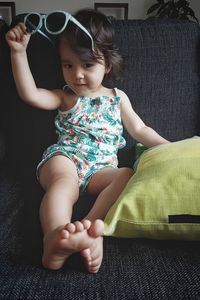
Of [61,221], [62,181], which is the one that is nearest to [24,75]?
[62,181]

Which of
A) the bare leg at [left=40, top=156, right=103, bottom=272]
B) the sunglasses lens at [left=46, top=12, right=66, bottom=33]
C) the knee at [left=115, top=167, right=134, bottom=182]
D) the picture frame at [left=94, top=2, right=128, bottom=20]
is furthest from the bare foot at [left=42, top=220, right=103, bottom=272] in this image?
the picture frame at [left=94, top=2, right=128, bottom=20]

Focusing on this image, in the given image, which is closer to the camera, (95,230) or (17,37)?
(95,230)

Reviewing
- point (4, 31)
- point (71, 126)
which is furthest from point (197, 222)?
point (4, 31)

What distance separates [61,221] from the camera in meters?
0.74

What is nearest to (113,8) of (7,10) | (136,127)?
(7,10)

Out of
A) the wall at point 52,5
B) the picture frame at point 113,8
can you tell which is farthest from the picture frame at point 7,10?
the picture frame at point 113,8


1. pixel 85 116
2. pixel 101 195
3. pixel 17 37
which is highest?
pixel 17 37

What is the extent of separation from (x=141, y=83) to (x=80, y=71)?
0.25 meters

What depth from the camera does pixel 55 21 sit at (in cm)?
97

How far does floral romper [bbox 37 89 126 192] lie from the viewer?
1036 mm

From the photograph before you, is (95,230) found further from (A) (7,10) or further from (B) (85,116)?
(A) (7,10)

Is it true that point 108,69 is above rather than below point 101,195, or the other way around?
above

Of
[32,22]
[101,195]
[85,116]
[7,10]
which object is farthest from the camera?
[7,10]

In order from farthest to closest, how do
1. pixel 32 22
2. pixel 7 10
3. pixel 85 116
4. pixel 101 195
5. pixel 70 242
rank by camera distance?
1. pixel 7 10
2. pixel 85 116
3. pixel 32 22
4. pixel 101 195
5. pixel 70 242
